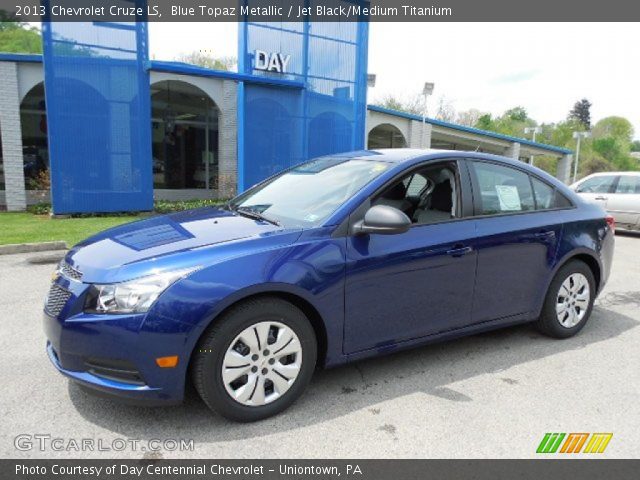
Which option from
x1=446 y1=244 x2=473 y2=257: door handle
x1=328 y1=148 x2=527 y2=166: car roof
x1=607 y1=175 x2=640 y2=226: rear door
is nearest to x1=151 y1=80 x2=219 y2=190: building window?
x1=607 y1=175 x2=640 y2=226: rear door

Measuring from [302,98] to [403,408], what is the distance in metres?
12.3

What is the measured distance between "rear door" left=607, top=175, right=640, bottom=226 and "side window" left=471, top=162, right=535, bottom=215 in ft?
28.7

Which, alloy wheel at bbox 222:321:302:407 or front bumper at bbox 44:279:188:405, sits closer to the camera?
front bumper at bbox 44:279:188:405

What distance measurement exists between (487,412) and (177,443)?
6.18 feet

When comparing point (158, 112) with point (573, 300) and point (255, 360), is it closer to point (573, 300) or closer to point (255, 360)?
point (573, 300)

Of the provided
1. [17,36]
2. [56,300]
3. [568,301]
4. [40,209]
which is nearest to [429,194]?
[568,301]

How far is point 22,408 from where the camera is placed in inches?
119

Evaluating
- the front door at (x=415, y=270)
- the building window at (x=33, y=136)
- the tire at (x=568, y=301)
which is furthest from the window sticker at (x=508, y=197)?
the building window at (x=33, y=136)

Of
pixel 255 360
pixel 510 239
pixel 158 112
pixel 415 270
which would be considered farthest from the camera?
pixel 158 112

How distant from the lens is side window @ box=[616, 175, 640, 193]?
11.4 metres

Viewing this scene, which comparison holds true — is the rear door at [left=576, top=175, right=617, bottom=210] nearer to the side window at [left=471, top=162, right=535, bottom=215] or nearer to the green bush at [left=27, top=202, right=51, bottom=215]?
the side window at [left=471, top=162, right=535, bottom=215]

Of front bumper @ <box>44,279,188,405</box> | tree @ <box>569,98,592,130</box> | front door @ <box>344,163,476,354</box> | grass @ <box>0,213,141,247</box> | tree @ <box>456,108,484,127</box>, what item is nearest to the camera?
front bumper @ <box>44,279,188,405</box>

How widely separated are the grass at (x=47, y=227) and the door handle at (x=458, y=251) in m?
6.83

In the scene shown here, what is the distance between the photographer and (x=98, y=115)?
11.6 meters
